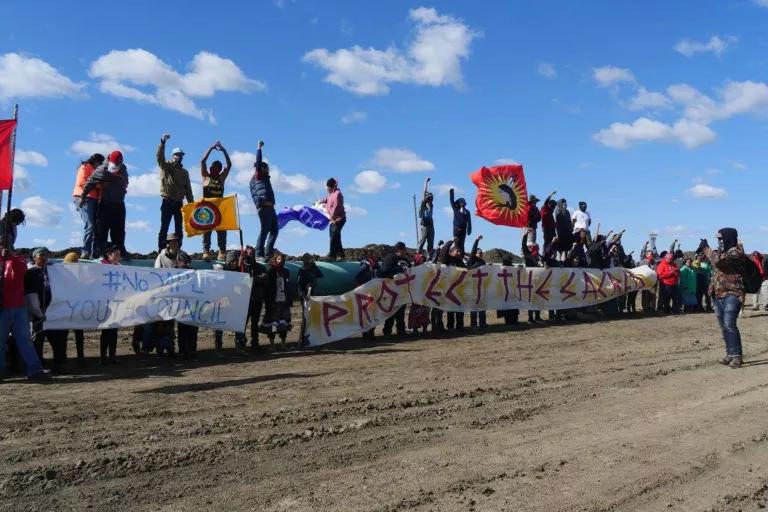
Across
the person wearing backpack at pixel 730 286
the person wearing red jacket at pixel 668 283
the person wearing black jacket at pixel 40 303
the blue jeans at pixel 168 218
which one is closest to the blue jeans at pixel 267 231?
the blue jeans at pixel 168 218

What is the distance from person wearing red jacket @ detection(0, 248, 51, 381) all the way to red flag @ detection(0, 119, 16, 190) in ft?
2.95

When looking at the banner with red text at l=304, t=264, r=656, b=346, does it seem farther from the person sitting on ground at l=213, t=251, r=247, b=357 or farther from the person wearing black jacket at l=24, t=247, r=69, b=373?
the person wearing black jacket at l=24, t=247, r=69, b=373

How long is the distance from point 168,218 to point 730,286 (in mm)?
9922

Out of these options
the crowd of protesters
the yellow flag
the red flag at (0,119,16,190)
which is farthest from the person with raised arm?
the red flag at (0,119,16,190)

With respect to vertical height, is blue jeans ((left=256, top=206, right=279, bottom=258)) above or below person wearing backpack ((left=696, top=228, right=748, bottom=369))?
above

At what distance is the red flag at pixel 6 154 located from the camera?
878 centimetres

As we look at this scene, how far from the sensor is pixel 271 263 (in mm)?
11727

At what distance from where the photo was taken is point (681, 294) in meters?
18.5

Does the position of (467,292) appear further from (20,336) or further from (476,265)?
(20,336)

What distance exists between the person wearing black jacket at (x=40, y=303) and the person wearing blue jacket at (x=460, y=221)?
943 centimetres

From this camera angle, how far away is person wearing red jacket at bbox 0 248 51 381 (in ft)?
28.5

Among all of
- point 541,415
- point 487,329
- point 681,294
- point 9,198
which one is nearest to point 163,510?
point 541,415

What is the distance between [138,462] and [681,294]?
660 inches

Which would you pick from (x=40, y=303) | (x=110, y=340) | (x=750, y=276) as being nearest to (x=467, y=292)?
(x=750, y=276)
